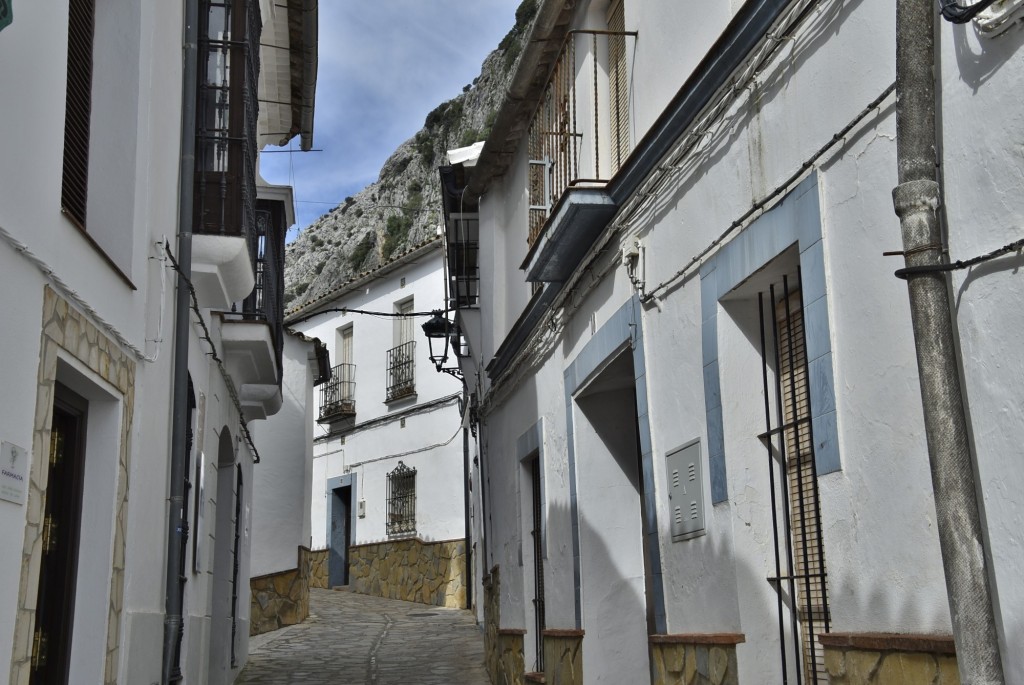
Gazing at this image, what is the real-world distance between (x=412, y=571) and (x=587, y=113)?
620 inches

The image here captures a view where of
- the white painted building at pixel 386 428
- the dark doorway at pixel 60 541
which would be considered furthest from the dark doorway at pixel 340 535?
the dark doorway at pixel 60 541

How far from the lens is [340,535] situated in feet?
84.6

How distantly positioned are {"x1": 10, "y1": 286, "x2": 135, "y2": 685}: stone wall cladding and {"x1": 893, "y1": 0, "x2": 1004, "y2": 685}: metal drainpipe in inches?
139

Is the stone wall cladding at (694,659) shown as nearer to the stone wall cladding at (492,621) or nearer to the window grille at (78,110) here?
the window grille at (78,110)

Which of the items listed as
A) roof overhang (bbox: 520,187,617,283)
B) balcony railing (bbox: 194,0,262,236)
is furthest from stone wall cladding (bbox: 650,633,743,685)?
balcony railing (bbox: 194,0,262,236)

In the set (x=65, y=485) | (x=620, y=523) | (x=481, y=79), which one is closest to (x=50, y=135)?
(x=65, y=485)

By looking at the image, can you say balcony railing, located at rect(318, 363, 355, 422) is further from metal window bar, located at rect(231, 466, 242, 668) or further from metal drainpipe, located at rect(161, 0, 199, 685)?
metal drainpipe, located at rect(161, 0, 199, 685)

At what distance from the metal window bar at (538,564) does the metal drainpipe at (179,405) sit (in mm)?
2955

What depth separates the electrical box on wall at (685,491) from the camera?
587cm

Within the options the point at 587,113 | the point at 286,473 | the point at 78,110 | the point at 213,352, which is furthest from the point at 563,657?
the point at 286,473

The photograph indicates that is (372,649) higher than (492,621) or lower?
lower

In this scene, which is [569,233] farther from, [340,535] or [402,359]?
[340,535]

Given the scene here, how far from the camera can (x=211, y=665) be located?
10891 mm

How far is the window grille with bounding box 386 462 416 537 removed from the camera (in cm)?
2323
